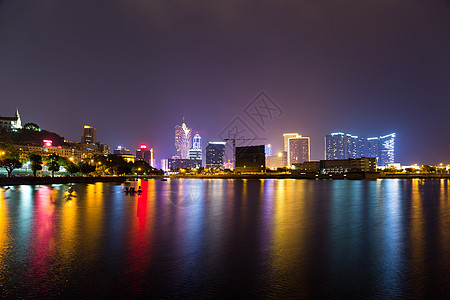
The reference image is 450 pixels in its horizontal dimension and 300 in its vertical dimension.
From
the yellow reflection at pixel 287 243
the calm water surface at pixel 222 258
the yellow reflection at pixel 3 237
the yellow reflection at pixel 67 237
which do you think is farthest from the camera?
the yellow reflection at pixel 67 237

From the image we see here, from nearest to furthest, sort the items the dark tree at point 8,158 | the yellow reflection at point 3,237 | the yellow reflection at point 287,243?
the yellow reflection at point 3,237 < the yellow reflection at point 287,243 < the dark tree at point 8,158

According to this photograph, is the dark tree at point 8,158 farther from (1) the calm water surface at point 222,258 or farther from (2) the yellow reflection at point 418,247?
(2) the yellow reflection at point 418,247

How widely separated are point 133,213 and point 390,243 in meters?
24.0

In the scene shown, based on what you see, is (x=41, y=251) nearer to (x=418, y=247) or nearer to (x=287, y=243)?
(x=287, y=243)

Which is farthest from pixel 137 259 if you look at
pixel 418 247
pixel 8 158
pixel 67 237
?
pixel 8 158

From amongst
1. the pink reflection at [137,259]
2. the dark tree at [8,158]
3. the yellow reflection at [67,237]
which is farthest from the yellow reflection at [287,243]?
the dark tree at [8,158]

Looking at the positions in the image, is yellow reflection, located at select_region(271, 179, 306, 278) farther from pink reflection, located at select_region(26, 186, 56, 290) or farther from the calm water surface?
pink reflection, located at select_region(26, 186, 56, 290)

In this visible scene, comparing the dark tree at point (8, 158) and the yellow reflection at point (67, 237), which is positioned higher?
the dark tree at point (8, 158)

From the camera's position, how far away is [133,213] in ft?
111

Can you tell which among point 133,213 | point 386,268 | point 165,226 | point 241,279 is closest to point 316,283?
point 241,279

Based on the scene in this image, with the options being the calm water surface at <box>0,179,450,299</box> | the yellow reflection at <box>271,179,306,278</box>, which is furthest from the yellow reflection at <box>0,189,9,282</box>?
the yellow reflection at <box>271,179,306,278</box>

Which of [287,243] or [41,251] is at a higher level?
[41,251]

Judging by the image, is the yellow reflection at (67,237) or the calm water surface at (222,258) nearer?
the calm water surface at (222,258)

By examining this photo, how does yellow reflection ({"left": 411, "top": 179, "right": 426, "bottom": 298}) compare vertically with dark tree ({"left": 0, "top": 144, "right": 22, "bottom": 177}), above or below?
below
